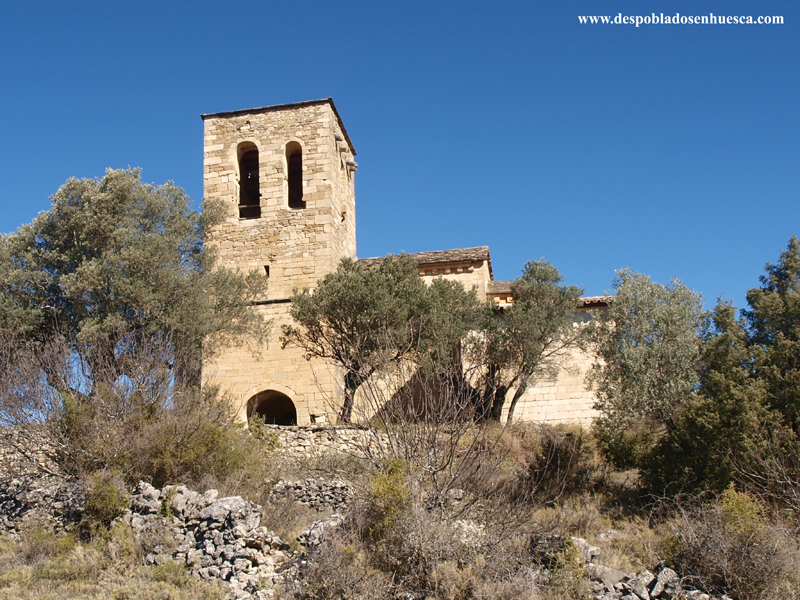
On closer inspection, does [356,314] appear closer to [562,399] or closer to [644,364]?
[644,364]

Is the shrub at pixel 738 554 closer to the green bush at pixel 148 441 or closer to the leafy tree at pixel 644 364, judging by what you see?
the leafy tree at pixel 644 364

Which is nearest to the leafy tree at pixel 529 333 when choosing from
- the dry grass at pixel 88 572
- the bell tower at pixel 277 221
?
the bell tower at pixel 277 221

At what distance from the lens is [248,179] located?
2320cm

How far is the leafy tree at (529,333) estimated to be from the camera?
1902 centimetres

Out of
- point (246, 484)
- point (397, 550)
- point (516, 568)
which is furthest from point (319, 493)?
point (516, 568)

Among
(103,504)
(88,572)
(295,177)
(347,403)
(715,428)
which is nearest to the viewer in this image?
(88,572)

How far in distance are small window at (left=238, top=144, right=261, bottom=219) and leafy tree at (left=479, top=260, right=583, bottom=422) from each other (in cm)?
811

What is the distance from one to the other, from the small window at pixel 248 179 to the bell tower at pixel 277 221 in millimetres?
31

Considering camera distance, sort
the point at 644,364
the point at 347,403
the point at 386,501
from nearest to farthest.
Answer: the point at 386,501, the point at 644,364, the point at 347,403

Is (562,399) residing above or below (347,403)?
below

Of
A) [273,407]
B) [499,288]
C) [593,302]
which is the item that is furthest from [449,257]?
[273,407]

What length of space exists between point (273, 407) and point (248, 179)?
23.0ft

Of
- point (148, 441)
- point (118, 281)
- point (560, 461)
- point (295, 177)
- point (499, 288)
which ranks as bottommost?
point (560, 461)

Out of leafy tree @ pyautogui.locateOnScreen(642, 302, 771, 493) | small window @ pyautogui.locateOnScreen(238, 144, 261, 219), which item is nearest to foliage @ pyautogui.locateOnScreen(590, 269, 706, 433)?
leafy tree @ pyautogui.locateOnScreen(642, 302, 771, 493)
